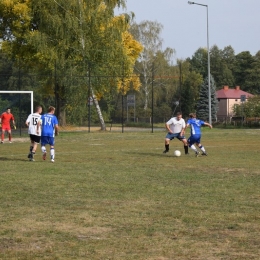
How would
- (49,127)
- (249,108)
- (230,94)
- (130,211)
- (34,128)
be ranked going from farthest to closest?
(230,94) → (249,108) → (34,128) → (49,127) → (130,211)

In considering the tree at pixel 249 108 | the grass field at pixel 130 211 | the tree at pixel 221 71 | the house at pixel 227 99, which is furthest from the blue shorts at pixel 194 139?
the tree at pixel 221 71

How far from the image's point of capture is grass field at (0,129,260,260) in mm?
7418

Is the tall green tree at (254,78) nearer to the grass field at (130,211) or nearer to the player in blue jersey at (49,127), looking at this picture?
the player in blue jersey at (49,127)

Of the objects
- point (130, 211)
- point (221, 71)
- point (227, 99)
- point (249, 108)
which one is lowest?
point (130, 211)

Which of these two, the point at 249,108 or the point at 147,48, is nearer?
the point at 249,108

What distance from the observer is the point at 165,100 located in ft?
291

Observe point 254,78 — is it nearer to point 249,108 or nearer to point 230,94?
point 230,94

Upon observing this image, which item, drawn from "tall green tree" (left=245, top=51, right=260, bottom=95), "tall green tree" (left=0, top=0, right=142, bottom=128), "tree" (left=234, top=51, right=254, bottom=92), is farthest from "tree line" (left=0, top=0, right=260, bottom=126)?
"tree" (left=234, top=51, right=254, bottom=92)

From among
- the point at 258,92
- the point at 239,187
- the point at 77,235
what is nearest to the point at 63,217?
the point at 77,235

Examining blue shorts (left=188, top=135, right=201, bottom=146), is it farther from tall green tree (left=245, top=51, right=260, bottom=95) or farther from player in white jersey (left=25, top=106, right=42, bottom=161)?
tall green tree (left=245, top=51, right=260, bottom=95)

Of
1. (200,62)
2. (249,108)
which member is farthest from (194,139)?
(200,62)

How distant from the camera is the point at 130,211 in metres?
9.99

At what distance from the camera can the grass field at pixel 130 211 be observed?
742 cm

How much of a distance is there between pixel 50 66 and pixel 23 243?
3550 cm
